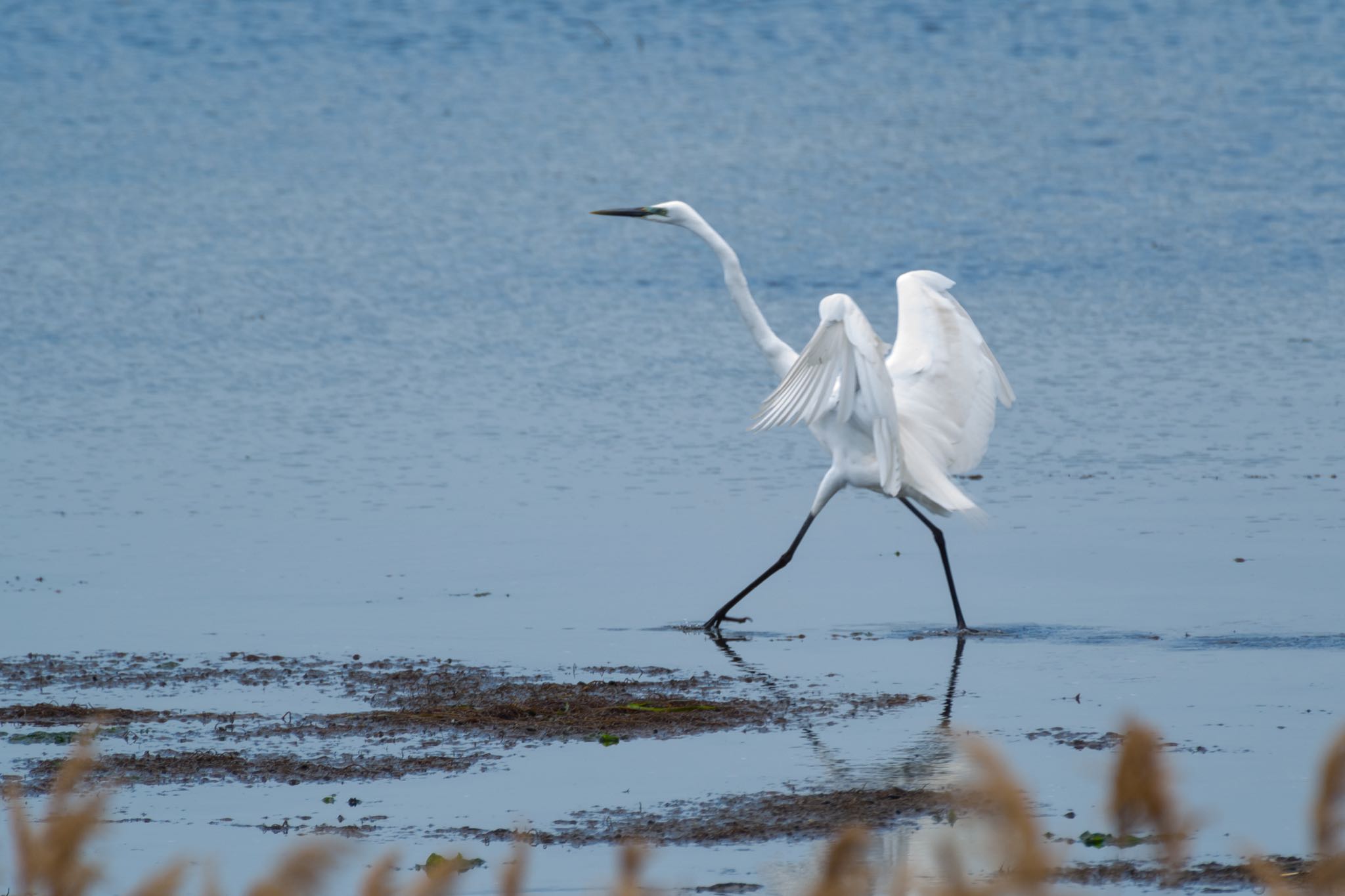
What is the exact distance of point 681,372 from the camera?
1320cm

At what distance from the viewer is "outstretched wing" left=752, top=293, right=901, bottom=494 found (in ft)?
24.2

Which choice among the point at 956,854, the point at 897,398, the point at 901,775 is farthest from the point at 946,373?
the point at 956,854

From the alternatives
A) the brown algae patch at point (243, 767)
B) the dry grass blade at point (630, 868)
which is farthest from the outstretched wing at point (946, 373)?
the dry grass blade at point (630, 868)

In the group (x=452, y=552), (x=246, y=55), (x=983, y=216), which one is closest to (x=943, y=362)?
(x=452, y=552)

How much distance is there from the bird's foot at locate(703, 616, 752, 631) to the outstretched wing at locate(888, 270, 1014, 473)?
3.47 feet

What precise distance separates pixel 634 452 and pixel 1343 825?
8.94 meters

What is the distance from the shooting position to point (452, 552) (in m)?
9.05

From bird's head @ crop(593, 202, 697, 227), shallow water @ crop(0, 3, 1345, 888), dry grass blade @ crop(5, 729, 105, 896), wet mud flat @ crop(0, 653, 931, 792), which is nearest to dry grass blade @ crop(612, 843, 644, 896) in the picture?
dry grass blade @ crop(5, 729, 105, 896)

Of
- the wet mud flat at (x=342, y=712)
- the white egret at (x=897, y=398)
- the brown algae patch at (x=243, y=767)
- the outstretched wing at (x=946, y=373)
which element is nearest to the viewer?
the brown algae patch at (x=243, y=767)

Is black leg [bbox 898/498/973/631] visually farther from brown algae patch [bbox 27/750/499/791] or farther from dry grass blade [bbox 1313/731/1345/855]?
dry grass blade [bbox 1313/731/1345/855]

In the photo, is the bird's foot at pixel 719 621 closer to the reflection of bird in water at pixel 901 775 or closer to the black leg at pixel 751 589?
the black leg at pixel 751 589

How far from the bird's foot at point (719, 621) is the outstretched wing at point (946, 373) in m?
1.06

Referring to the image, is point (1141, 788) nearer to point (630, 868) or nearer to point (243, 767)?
point (630, 868)

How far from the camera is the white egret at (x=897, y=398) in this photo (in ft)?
24.6
